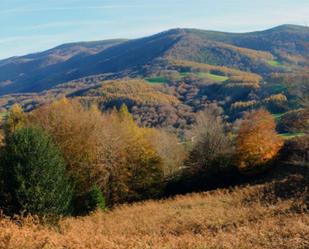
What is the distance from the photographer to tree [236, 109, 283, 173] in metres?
34.9

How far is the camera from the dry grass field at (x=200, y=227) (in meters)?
9.44

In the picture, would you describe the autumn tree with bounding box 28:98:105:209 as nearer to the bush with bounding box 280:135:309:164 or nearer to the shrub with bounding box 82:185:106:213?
the shrub with bounding box 82:185:106:213

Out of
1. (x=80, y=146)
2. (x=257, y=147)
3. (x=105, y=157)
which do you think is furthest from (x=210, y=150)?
(x=80, y=146)

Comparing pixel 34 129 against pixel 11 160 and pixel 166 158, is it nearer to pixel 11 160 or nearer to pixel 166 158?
pixel 11 160

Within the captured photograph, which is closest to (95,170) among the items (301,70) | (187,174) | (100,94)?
(187,174)

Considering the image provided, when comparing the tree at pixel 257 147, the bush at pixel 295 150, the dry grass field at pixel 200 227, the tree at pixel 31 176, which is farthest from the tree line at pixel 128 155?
the dry grass field at pixel 200 227

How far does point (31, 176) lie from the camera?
23203 mm

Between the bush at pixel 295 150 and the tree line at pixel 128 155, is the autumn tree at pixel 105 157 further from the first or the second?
the bush at pixel 295 150

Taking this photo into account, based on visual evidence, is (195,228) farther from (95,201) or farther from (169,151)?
(169,151)

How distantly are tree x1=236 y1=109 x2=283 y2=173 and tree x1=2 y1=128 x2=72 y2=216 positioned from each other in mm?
16671

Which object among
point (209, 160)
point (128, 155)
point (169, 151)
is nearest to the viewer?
point (128, 155)

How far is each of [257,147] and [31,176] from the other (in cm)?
1933

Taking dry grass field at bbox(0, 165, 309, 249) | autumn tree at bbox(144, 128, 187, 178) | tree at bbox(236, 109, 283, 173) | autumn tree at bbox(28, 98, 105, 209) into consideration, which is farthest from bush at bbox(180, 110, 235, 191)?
autumn tree at bbox(28, 98, 105, 209)

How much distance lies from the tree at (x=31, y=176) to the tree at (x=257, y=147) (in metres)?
16.7
